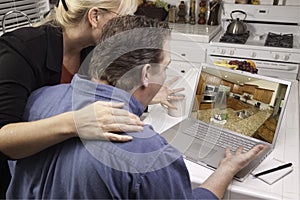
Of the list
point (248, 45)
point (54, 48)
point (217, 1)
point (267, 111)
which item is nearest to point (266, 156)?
→ point (267, 111)

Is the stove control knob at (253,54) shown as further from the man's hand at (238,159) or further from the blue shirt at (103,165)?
the blue shirt at (103,165)

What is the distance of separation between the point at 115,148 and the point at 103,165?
1.7 inches

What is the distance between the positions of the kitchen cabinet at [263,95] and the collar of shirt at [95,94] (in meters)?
0.66

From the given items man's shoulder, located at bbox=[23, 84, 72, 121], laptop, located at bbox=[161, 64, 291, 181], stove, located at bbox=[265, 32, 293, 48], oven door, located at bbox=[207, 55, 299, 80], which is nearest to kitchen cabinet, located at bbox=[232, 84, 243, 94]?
laptop, located at bbox=[161, 64, 291, 181]

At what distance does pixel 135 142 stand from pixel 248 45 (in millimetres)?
2411

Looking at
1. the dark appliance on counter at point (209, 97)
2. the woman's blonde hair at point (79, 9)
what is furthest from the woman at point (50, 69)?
the dark appliance on counter at point (209, 97)

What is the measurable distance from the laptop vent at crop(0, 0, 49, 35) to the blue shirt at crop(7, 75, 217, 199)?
1.92m

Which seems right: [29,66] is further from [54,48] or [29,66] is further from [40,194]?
[40,194]

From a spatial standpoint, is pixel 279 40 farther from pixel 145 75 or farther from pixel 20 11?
pixel 145 75

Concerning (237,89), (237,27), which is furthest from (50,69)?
(237,27)

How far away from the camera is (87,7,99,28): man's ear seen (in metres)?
1.12

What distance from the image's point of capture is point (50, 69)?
115 centimetres

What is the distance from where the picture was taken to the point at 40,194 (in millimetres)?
746

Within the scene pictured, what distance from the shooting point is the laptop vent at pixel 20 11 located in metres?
2.49
